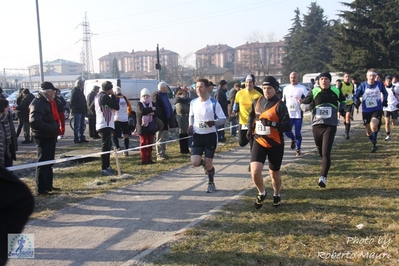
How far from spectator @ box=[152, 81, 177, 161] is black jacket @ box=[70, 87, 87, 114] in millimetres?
4743

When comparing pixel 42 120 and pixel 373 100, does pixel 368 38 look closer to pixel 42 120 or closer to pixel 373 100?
pixel 373 100

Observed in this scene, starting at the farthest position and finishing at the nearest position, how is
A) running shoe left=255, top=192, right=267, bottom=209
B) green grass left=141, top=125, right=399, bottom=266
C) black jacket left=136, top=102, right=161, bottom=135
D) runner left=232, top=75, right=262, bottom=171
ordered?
black jacket left=136, top=102, right=161, bottom=135, runner left=232, top=75, right=262, bottom=171, running shoe left=255, top=192, right=267, bottom=209, green grass left=141, top=125, right=399, bottom=266

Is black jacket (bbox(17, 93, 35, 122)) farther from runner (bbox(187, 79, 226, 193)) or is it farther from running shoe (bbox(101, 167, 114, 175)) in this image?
runner (bbox(187, 79, 226, 193))

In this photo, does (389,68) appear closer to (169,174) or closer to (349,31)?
(349,31)

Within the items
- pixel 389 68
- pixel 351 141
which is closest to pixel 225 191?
pixel 351 141

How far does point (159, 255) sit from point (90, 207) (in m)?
2.56

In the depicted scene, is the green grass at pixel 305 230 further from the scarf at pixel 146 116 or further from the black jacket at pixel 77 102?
the black jacket at pixel 77 102

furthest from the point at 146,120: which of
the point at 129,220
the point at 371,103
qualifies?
the point at 371,103

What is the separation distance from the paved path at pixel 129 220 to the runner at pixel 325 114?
4.27ft

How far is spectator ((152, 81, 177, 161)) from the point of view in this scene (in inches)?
413

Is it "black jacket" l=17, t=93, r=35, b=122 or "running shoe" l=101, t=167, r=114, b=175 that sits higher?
"black jacket" l=17, t=93, r=35, b=122

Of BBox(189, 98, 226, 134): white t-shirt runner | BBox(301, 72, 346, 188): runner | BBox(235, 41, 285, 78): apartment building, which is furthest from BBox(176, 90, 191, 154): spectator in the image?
BBox(235, 41, 285, 78): apartment building

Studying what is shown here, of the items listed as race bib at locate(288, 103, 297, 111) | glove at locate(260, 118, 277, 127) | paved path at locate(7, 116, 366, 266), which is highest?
race bib at locate(288, 103, 297, 111)

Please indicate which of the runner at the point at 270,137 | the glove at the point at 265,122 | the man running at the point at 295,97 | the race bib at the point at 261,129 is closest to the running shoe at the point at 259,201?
the runner at the point at 270,137
